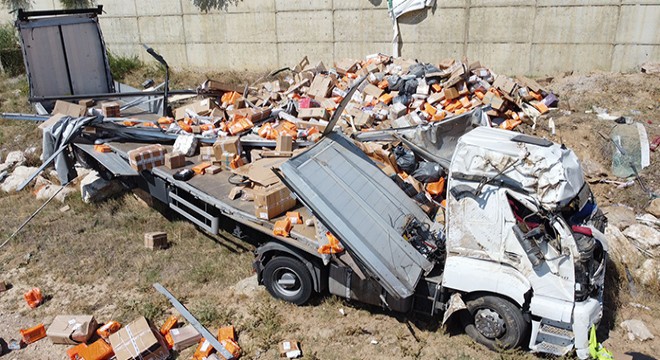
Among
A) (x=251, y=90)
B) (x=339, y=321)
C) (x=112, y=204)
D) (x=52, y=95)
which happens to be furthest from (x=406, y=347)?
(x=52, y=95)

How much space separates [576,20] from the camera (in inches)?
429

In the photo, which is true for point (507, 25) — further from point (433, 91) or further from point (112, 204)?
point (112, 204)

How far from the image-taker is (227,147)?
726 cm

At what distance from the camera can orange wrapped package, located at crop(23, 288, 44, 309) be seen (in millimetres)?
6059

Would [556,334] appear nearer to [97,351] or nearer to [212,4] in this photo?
[97,351]

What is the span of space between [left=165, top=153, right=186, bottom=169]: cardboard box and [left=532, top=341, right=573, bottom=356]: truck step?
4975 millimetres

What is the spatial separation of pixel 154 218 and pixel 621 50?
9755 mm

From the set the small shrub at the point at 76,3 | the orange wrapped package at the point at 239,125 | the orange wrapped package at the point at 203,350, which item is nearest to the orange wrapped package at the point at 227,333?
the orange wrapped package at the point at 203,350

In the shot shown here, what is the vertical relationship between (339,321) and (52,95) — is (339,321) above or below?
below

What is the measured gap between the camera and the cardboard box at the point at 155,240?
709 centimetres

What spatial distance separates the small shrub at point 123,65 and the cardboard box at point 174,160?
9.76 metres

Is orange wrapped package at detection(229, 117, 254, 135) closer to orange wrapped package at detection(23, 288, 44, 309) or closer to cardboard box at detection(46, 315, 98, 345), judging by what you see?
orange wrapped package at detection(23, 288, 44, 309)

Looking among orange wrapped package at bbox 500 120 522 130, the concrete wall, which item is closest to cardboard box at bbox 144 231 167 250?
orange wrapped package at bbox 500 120 522 130

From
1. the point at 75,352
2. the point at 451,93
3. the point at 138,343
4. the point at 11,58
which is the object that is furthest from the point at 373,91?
the point at 11,58
